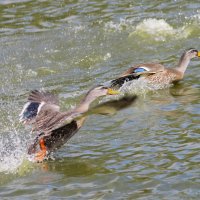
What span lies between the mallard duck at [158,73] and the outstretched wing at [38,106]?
177 cm

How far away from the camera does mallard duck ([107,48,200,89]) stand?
452 inches

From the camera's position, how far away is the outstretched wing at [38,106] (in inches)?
372

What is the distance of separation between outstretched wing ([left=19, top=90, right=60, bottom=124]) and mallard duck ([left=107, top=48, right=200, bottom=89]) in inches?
69.7

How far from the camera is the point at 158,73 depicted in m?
11.9

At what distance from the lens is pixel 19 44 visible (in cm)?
1509

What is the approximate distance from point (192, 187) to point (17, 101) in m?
4.68

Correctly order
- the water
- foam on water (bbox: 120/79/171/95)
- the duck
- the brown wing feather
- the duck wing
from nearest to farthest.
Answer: the water
the duck
the brown wing feather
foam on water (bbox: 120/79/171/95)
the duck wing

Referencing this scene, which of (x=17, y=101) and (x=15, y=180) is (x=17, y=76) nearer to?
(x=17, y=101)

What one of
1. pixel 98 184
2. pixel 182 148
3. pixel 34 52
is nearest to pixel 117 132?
pixel 182 148

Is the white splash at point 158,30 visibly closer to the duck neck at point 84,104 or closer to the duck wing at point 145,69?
the duck wing at point 145,69

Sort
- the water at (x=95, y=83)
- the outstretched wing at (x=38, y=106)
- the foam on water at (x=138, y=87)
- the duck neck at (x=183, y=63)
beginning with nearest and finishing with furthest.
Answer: the water at (x=95, y=83) < the outstretched wing at (x=38, y=106) < the foam on water at (x=138, y=87) < the duck neck at (x=183, y=63)

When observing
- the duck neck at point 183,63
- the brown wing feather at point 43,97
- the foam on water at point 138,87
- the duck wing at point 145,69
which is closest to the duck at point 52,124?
the brown wing feather at point 43,97

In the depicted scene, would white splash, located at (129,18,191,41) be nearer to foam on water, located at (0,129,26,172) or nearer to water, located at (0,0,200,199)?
water, located at (0,0,200,199)

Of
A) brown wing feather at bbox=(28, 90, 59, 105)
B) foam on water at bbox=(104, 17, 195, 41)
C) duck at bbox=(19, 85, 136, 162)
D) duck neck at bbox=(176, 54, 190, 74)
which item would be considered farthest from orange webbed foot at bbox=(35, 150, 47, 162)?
foam on water at bbox=(104, 17, 195, 41)
